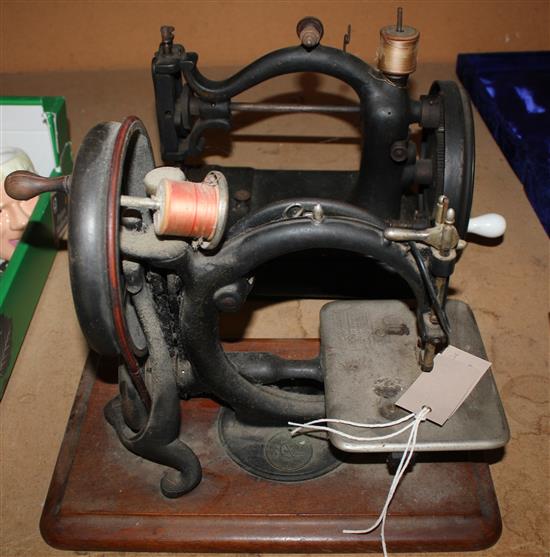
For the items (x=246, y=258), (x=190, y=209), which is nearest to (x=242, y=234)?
(x=246, y=258)

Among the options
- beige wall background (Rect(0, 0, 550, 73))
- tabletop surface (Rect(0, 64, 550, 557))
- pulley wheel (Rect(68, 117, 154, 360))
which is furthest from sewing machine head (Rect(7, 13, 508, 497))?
beige wall background (Rect(0, 0, 550, 73))

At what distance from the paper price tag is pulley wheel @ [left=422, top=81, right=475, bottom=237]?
0.52m

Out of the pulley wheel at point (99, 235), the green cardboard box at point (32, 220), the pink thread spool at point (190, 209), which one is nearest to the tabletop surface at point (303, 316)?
the green cardboard box at point (32, 220)

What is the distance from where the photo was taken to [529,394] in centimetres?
180

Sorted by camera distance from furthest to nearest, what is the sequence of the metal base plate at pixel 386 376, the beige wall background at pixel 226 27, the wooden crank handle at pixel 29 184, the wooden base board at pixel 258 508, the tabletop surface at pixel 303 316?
the beige wall background at pixel 226 27 < the tabletop surface at pixel 303 316 < the wooden base board at pixel 258 508 < the metal base plate at pixel 386 376 < the wooden crank handle at pixel 29 184

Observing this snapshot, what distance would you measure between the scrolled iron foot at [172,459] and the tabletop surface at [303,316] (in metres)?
0.16

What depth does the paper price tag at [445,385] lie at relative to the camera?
131cm

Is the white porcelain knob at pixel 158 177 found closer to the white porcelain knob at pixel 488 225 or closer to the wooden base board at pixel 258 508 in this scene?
the wooden base board at pixel 258 508

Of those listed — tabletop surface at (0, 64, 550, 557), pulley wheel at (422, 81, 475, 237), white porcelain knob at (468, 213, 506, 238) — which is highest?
pulley wheel at (422, 81, 475, 237)

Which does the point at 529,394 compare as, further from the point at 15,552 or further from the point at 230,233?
the point at 15,552

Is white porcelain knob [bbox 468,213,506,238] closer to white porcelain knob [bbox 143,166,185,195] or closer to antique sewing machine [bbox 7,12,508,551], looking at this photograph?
antique sewing machine [bbox 7,12,508,551]

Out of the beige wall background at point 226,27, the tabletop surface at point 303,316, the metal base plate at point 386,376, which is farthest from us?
the beige wall background at point 226,27

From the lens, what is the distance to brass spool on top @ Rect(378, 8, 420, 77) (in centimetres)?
176

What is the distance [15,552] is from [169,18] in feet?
6.27
